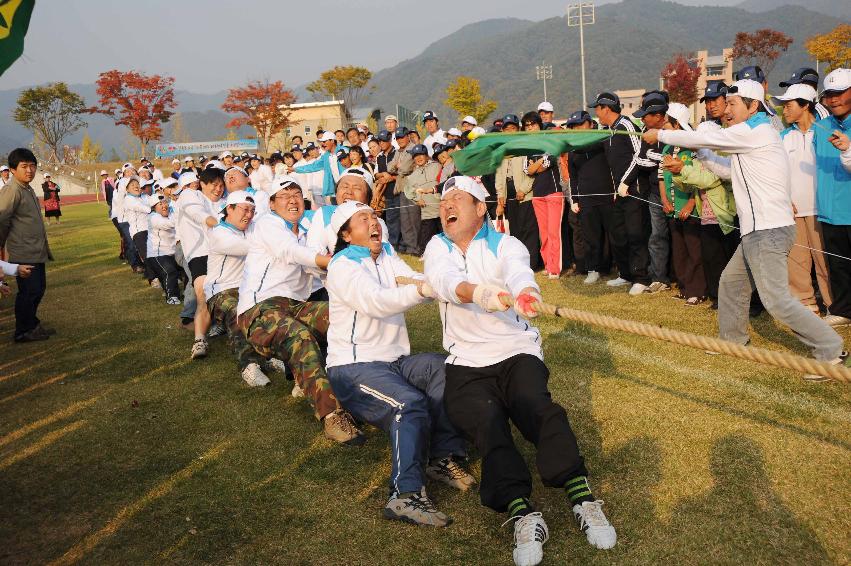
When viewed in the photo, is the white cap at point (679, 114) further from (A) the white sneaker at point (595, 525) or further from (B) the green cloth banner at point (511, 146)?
(A) the white sneaker at point (595, 525)

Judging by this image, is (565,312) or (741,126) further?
(741,126)

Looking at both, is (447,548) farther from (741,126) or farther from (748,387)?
(741,126)

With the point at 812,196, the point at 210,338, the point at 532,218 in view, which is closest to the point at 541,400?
the point at 812,196

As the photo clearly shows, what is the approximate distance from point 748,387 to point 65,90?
68.0m

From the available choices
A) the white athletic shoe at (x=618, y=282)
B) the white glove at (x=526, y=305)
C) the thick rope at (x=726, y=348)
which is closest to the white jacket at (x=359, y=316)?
the white glove at (x=526, y=305)

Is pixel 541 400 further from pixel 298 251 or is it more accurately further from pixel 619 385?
pixel 298 251

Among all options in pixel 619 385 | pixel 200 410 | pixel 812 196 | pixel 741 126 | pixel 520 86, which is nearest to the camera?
pixel 741 126

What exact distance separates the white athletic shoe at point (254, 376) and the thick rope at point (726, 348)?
3.61 meters

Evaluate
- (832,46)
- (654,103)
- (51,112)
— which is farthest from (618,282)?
(51,112)

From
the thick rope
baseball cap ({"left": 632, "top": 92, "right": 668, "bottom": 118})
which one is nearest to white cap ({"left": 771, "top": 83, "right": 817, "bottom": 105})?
baseball cap ({"left": 632, "top": 92, "right": 668, "bottom": 118})

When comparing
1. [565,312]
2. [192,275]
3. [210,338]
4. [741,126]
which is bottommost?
[210,338]

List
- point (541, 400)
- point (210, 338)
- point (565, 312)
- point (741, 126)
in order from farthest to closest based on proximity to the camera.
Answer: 1. point (210, 338)
2. point (741, 126)
3. point (541, 400)
4. point (565, 312)

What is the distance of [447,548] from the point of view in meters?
3.24

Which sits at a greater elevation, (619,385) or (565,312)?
(565,312)
